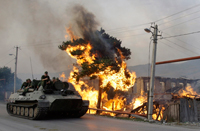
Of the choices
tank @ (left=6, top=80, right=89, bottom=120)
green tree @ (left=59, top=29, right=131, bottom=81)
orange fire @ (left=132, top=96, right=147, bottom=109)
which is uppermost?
green tree @ (left=59, top=29, right=131, bottom=81)

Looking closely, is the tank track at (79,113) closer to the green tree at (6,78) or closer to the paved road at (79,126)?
the paved road at (79,126)

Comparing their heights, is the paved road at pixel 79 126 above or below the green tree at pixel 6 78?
below

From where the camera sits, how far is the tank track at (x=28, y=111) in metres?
11.6

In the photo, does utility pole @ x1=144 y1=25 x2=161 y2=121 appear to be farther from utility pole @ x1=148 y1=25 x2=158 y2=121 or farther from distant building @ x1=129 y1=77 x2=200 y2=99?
distant building @ x1=129 y1=77 x2=200 y2=99

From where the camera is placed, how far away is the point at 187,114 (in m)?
13.8

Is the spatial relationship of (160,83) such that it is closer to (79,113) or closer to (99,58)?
(99,58)

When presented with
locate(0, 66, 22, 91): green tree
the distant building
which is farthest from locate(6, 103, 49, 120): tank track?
locate(0, 66, 22, 91): green tree

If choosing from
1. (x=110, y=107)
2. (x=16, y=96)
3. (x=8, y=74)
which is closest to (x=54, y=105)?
(x=16, y=96)

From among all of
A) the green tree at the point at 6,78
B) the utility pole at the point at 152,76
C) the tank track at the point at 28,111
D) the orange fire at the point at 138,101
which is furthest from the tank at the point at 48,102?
the green tree at the point at 6,78

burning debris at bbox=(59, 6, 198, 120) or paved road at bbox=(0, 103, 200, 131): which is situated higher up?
burning debris at bbox=(59, 6, 198, 120)

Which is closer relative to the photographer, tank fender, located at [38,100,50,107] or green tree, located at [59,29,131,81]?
tank fender, located at [38,100,50,107]

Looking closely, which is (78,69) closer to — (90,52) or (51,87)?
(90,52)

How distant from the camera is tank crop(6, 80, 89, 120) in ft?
38.6

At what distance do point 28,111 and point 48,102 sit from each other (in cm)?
199
